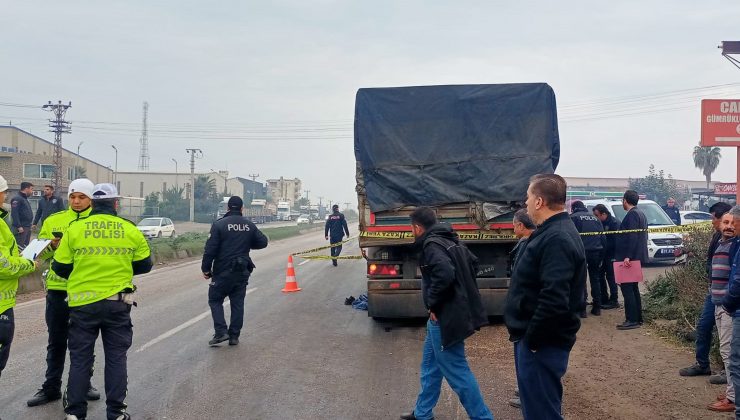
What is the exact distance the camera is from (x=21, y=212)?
14172mm

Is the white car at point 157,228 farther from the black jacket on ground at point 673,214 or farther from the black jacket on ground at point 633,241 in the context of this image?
the black jacket on ground at point 633,241

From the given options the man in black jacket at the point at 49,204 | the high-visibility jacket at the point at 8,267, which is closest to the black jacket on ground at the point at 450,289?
the high-visibility jacket at the point at 8,267

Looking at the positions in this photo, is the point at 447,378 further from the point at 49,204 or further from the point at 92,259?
the point at 49,204

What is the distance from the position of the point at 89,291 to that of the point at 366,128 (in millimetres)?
5381

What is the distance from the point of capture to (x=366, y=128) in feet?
30.9

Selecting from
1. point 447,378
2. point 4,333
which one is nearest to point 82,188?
point 4,333

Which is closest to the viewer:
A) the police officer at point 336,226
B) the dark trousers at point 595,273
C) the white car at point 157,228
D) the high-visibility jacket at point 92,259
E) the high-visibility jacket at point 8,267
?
the high-visibility jacket at point 8,267

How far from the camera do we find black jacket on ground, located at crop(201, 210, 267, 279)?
26.4 feet

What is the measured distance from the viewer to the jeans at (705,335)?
6195mm

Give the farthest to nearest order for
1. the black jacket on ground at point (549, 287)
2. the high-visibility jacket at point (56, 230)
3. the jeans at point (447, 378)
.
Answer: the high-visibility jacket at point (56, 230) < the jeans at point (447, 378) < the black jacket on ground at point (549, 287)

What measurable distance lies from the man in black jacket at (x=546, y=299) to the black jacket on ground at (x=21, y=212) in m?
13.2

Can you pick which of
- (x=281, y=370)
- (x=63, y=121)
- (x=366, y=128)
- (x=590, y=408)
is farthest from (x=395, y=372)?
(x=63, y=121)

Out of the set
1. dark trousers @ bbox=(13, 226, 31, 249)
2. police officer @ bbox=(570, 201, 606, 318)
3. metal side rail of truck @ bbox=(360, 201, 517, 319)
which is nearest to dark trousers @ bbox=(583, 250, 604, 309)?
police officer @ bbox=(570, 201, 606, 318)

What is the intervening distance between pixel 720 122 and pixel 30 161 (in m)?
56.1
